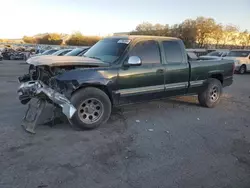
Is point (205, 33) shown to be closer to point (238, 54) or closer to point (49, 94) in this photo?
point (238, 54)

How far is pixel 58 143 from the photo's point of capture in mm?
4691

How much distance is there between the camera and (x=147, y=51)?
623cm

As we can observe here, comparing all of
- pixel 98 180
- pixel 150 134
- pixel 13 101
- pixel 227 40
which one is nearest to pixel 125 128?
pixel 150 134

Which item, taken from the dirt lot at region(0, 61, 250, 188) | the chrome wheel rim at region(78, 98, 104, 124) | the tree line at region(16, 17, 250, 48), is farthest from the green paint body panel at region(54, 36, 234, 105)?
the tree line at region(16, 17, 250, 48)

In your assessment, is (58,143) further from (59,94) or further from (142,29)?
(142,29)

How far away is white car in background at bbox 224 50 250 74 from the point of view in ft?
67.1

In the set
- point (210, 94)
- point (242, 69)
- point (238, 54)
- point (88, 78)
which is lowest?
point (242, 69)

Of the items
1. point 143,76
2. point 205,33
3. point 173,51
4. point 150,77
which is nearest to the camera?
point 143,76

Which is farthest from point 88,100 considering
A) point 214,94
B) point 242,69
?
point 242,69

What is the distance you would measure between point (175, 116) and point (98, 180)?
3.67 meters

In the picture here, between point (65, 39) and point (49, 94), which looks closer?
point (49, 94)

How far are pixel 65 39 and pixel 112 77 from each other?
7517 cm

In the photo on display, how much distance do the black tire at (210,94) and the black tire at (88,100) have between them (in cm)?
326

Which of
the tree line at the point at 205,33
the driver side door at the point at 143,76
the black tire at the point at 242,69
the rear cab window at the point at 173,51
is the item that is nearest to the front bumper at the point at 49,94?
the driver side door at the point at 143,76
